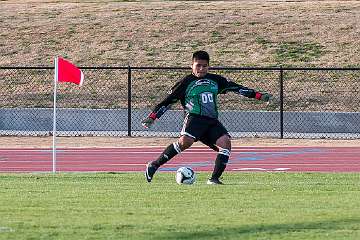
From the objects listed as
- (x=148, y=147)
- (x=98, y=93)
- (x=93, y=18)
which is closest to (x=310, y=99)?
(x=98, y=93)

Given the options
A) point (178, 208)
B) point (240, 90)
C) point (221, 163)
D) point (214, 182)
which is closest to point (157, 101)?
point (240, 90)

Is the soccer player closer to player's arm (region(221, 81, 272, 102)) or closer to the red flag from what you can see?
player's arm (region(221, 81, 272, 102))

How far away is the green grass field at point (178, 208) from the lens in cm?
1073

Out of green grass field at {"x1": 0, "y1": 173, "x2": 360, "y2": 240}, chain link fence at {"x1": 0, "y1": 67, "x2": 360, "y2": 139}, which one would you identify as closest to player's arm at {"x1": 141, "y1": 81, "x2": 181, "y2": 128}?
green grass field at {"x1": 0, "y1": 173, "x2": 360, "y2": 240}

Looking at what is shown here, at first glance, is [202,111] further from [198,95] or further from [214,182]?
[214,182]

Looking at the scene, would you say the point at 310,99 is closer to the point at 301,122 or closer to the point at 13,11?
the point at 301,122

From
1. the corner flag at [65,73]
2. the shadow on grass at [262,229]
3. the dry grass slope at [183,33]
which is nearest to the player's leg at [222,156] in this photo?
the corner flag at [65,73]

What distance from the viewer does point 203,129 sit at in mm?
16375

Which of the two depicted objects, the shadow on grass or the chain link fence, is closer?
the shadow on grass

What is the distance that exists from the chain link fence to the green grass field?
48.5ft

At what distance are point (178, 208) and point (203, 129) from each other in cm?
377

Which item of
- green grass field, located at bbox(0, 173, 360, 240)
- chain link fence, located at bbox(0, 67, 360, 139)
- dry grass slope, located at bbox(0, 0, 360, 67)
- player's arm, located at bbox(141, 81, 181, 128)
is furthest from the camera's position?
dry grass slope, located at bbox(0, 0, 360, 67)

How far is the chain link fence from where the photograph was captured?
32.3 meters

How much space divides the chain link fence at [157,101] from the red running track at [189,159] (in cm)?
489
